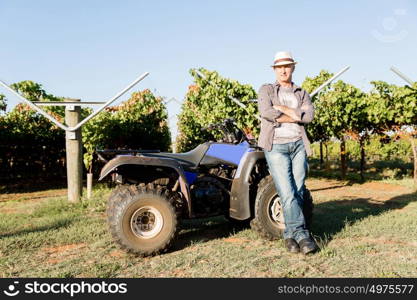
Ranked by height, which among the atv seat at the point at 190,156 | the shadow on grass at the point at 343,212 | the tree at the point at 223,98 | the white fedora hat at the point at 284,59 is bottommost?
the shadow on grass at the point at 343,212

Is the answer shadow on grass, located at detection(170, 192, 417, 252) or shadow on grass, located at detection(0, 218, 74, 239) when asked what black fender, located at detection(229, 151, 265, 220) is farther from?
shadow on grass, located at detection(0, 218, 74, 239)

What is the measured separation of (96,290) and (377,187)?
1083cm

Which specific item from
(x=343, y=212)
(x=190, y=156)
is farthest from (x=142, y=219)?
(x=343, y=212)

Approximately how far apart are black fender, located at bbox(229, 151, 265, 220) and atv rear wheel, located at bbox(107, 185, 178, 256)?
0.82 m

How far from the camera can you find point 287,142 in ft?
13.2

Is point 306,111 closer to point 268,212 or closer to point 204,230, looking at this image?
point 268,212

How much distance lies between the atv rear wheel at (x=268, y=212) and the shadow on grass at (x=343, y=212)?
50cm

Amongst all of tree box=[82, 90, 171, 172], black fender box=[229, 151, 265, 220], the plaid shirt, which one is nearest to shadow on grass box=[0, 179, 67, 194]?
tree box=[82, 90, 171, 172]

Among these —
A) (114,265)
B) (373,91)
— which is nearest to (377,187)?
(373,91)

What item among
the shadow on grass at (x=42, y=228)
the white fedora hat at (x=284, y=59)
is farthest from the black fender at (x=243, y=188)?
the shadow on grass at (x=42, y=228)

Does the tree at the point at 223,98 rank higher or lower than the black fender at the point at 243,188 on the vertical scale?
higher

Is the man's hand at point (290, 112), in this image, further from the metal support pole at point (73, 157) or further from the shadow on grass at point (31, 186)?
the shadow on grass at point (31, 186)

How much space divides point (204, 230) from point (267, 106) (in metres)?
2.28

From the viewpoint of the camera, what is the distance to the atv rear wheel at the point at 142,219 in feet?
13.1
